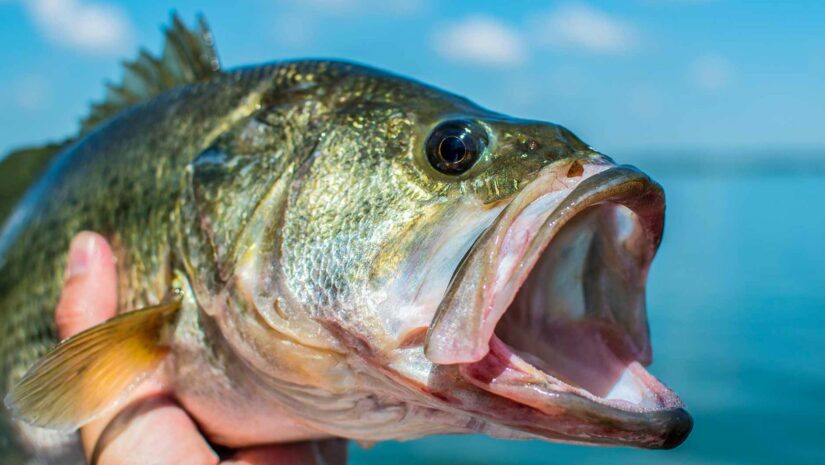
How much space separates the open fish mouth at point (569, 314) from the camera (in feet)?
5.80

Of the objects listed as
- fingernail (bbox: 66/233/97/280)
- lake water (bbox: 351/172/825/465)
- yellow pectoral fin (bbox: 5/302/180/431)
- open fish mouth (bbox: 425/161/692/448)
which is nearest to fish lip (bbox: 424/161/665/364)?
open fish mouth (bbox: 425/161/692/448)

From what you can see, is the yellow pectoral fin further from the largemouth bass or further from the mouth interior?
the mouth interior

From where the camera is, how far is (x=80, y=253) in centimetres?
297

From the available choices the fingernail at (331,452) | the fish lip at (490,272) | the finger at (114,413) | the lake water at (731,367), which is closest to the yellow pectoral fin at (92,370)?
the finger at (114,413)

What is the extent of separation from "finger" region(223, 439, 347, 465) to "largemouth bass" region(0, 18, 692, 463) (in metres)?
0.06

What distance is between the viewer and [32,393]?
2.53 meters

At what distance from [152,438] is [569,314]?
1455 millimetres

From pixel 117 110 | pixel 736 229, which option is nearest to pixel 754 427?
pixel 117 110

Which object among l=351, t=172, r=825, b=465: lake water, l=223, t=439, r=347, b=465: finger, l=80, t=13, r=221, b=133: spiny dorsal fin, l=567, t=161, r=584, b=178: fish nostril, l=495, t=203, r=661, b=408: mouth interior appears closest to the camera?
l=567, t=161, r=584, b=178: fish nostril

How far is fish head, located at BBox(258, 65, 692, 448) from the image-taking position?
5.87ft

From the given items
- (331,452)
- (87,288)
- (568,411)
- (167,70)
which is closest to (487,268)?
(568,411)

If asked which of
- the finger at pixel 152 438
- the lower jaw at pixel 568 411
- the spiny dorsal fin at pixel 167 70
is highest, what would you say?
the spiny dorsal fin at pixel 167 70

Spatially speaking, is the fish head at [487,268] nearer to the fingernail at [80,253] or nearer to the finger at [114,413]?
the finger at [114,413]

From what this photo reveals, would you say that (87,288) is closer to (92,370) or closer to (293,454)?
(92,370)
